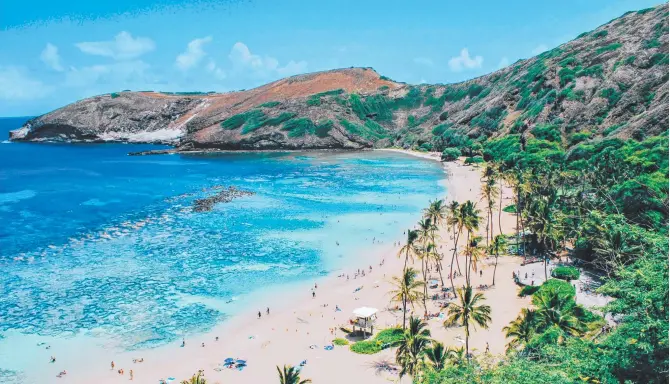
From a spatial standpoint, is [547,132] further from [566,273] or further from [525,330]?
[525,330]

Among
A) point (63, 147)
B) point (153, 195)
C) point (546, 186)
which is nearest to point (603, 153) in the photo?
point (546, 186)

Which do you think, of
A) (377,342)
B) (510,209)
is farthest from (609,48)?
(377,342)

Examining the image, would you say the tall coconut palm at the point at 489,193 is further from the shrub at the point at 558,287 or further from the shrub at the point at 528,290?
the shrub at the point at 558,287

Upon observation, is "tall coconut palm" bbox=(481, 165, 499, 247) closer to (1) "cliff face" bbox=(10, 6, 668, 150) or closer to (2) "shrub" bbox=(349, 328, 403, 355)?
(2) "shrub" bbox=(349, 328, 403, 355)

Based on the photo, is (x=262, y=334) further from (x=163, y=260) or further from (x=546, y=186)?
(x=546, y=186)

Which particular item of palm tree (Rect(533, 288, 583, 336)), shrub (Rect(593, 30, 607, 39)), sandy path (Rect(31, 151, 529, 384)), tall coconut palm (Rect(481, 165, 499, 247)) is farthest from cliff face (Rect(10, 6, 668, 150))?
palm tree (Rect(533, 288, 583, 336))
